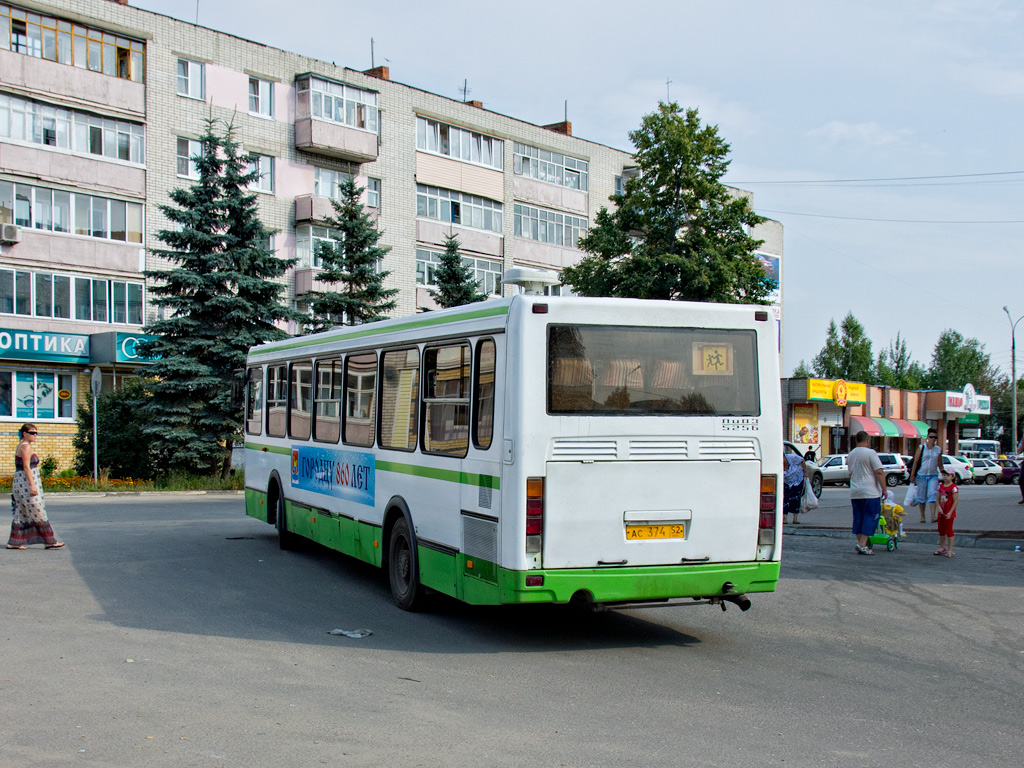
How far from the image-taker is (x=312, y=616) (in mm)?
9398

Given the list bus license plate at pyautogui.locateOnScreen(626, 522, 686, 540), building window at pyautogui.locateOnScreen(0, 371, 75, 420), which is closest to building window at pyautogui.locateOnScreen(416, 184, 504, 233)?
building window at pyautogui.locateOnScreen(0, 371, 75, 420)

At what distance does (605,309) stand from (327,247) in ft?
84.0

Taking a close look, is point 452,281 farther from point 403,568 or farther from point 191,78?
point 403,568

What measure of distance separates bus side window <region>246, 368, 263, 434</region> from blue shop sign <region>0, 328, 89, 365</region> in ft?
67.5

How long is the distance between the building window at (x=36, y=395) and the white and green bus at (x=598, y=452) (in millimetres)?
28582

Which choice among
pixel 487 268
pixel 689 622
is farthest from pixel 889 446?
pixel 689 622

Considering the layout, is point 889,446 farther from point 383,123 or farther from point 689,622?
point 689,622

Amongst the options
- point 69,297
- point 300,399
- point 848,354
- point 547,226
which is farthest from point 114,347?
point 848,354

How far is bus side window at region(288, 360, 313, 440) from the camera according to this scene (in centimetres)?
1278

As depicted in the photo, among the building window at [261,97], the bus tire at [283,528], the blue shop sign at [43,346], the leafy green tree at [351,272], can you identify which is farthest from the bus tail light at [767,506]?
the building window at [261,97]

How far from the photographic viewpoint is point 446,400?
8867 millimetres

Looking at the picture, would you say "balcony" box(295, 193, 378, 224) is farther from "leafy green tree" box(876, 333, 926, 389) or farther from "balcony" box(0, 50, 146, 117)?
"leafy green tree" box(876, 333, 926, 389)

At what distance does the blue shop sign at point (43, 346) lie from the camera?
3250 cm

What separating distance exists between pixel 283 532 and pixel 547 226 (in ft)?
129
